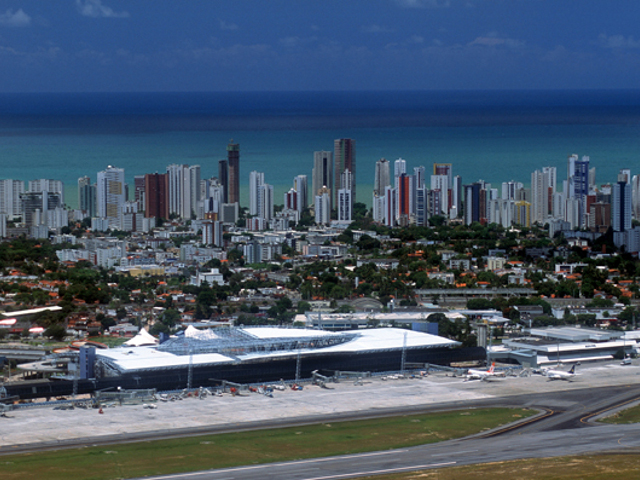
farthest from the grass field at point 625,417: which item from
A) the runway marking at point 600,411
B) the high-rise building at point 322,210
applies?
the high-rise building at point 322,210

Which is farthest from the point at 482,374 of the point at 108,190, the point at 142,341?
the point at 108,190

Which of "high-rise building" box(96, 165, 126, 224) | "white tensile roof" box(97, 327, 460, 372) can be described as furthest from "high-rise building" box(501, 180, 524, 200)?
"white tensile roof" box(97, 327, 460, 372)

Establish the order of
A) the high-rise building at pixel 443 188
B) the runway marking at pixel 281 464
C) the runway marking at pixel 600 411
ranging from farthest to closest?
the high-rise building at pixel 443 188
the runway marking at pixel 600 411
the runway marking at pixel 281 464

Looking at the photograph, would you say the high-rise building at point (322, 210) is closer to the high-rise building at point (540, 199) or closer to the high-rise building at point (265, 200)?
the high-rise building at point (265, 200)

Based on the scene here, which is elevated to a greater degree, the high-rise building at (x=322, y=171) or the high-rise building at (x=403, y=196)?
the high-rise building at (x=322, y=171)

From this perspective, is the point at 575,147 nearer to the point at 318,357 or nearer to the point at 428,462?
the point at 318,357

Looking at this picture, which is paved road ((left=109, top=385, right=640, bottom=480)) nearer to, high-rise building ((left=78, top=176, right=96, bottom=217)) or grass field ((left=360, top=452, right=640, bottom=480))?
grass field ((left=360, top=452, right=640, bottom=480))

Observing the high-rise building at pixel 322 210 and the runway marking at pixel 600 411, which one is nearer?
the runway marking at pixel 600 411
